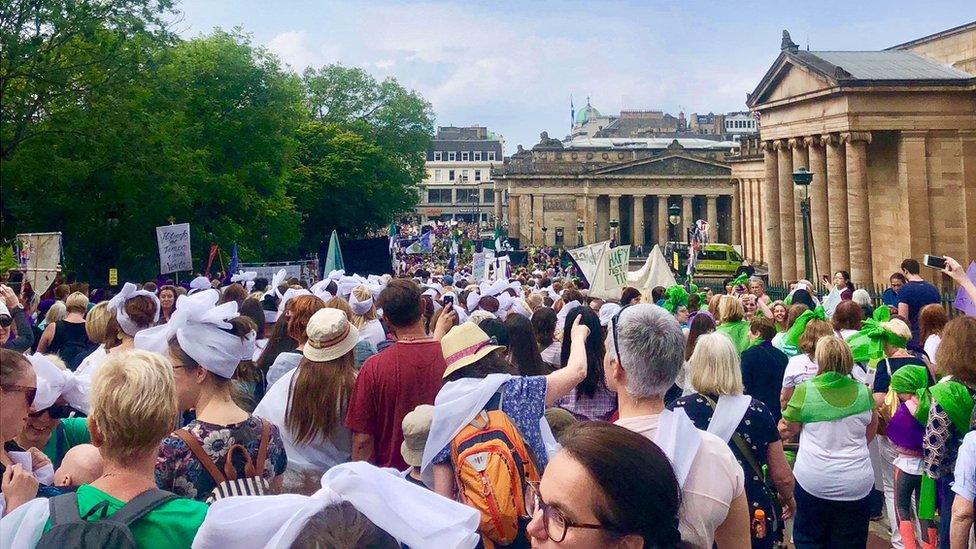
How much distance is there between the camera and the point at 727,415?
4930 millimetres

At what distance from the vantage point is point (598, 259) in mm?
18828

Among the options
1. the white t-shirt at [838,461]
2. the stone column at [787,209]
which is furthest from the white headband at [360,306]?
the stone column at [787,209]

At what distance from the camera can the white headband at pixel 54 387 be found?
4.31 metres

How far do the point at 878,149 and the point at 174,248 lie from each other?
2474cm

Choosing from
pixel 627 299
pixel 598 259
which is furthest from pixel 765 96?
pixel 627 299

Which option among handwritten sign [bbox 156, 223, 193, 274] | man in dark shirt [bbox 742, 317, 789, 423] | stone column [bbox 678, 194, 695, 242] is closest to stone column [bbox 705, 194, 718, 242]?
stone column [bbox 678, 194, 695, 242]

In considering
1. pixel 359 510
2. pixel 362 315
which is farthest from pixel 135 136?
pixel 359 510

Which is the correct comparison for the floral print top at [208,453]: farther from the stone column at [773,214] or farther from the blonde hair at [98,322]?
the stone column at [773,214]

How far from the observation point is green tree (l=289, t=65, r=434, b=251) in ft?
204

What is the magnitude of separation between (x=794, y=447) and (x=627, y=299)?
15.9 feet

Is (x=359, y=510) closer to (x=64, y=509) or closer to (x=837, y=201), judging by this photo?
(x=64, y=509)

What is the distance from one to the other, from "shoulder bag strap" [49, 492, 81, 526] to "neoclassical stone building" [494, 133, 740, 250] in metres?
94.1

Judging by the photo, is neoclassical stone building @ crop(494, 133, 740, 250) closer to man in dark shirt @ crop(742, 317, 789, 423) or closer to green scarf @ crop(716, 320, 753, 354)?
green scarf @ crop(716, 320, 753, 354)

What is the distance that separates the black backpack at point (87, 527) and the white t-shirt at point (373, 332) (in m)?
5.34
